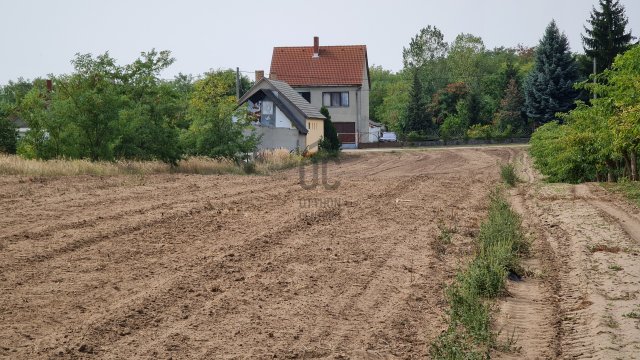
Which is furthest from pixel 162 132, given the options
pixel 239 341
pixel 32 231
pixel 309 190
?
pixel 239 341


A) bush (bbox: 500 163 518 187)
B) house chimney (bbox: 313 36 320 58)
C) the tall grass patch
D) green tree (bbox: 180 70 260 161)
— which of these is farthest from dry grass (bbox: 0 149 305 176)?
house chimney (bbox: 313 36 320 58)

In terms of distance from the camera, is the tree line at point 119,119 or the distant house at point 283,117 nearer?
the tree line at point 119,119

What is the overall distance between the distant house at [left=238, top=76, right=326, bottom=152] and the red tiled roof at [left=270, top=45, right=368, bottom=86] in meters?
15.1

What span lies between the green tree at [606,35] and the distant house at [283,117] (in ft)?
73.6

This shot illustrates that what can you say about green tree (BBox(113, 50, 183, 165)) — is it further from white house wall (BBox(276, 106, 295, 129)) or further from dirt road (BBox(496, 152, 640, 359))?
white house wall (BBox(276, 106, 295, 129))

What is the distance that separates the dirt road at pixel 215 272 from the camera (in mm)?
8289

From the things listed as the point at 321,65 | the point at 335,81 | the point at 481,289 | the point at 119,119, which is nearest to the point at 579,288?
the point at 481,289

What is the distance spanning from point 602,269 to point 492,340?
4737mm

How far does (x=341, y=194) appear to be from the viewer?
2353cm

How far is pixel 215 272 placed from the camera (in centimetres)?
1147

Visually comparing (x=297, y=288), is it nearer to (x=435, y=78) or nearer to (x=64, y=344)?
(x=64, y=344)

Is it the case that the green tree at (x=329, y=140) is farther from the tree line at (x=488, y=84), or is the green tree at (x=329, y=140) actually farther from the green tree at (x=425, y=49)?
the green tree at (x=425, y=49)

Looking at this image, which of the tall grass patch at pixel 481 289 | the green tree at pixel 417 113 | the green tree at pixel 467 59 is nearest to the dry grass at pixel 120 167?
the tall grass patch at pixel 481 289

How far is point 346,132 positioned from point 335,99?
3221mm
